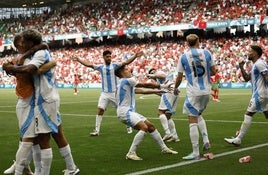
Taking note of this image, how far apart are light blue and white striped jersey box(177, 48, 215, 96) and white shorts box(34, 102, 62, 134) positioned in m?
3.54

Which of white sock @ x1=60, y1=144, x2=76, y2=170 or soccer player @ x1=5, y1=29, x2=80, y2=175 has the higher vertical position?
soccer player @ x1=5, y1=29, x2=80, y2=175

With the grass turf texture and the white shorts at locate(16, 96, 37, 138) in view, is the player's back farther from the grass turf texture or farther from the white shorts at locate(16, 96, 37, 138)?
the white shorts at locate(16, 96, 37, 138)

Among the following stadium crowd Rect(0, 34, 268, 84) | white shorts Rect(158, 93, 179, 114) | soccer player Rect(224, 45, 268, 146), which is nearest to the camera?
soccer player Rect(224, 45, 268, 146)

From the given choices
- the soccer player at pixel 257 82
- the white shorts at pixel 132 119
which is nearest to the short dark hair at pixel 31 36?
the white shorts at pixel 132 119

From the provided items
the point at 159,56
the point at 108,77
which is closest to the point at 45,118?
the point at 108,77

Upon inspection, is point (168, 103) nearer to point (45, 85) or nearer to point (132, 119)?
point (132, 119)

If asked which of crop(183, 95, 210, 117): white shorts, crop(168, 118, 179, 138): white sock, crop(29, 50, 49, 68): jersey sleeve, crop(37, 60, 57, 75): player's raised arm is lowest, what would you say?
crop(168, 118, 179, 138): white sock

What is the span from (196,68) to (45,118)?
3.88 meters

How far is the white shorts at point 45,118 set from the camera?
639cm

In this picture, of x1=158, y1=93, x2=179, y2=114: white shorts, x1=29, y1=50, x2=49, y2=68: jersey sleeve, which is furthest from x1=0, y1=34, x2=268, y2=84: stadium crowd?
x1=29, y1=50, x2=49, y2=68: jersey sleeve

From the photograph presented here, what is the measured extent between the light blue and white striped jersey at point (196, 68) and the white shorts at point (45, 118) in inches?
139

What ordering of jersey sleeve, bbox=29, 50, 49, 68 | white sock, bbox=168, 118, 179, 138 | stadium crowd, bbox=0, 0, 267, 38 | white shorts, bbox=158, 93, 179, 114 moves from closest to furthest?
jersey sleeve, bbox=29, 50, 49, 68 → white sock, bbox=168, 118, 179, 138 → white shorts, bbox=158, 93, 179, 114 → stadium crowd, bbox=0, 0, 267, 38

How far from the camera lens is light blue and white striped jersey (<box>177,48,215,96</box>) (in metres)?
9.32

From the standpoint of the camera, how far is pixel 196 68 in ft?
30.8
